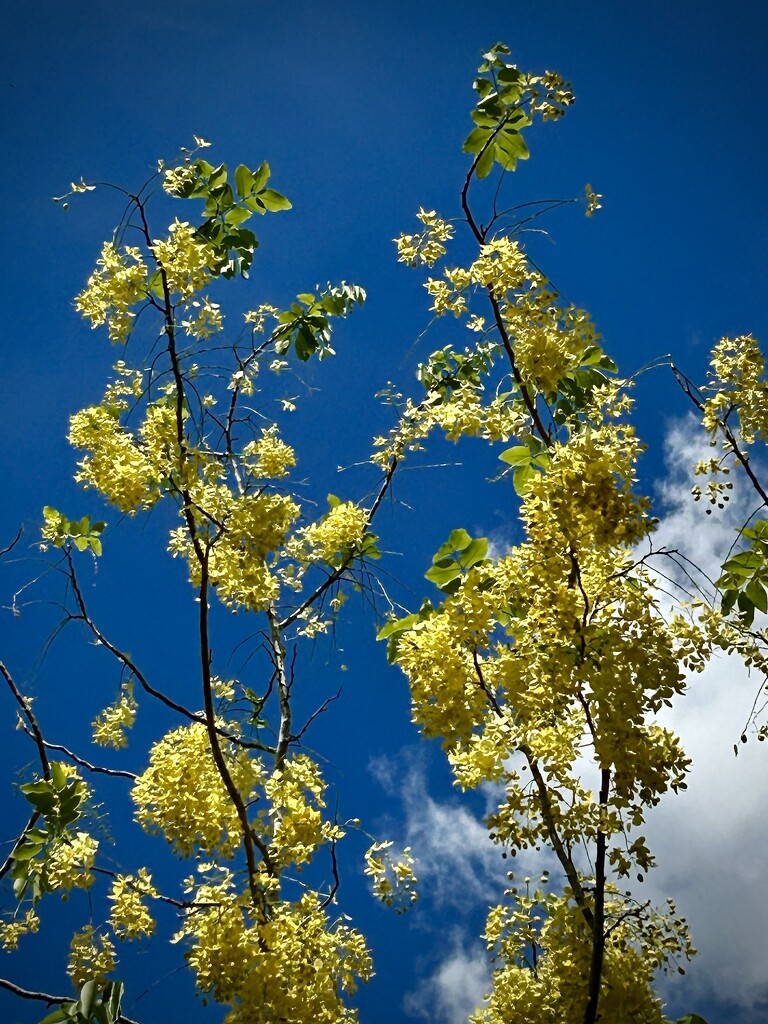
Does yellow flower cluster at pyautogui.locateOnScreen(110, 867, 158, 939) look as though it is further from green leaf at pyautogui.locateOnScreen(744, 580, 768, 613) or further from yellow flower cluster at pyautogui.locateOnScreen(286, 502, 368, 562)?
green leaf at pyautogui.locateOnScreen(744, 580, 768, 613)

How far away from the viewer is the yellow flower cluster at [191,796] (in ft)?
7.00

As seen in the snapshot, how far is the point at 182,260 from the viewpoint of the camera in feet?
6.72

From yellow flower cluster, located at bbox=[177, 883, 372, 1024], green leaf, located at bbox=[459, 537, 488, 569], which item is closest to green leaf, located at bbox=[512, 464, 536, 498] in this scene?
green leaf, located at bbox=[459, 537, 488, 569]

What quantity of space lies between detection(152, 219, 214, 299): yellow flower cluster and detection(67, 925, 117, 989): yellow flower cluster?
1.71 m

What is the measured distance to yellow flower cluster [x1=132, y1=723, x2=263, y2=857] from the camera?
2.13m

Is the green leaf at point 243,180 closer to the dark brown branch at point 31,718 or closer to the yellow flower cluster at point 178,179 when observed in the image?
the yellow flower cluster at point 178,179

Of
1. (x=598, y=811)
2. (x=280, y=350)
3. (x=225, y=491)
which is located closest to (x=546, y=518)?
(x=598, y=811)

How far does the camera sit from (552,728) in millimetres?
1722

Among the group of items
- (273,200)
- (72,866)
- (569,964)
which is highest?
(273,200)

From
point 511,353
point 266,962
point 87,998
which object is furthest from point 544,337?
point 87,998

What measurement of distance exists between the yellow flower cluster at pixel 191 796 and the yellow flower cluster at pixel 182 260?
1.22m

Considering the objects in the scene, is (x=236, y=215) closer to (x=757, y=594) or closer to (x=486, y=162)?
(x=486, y=162)

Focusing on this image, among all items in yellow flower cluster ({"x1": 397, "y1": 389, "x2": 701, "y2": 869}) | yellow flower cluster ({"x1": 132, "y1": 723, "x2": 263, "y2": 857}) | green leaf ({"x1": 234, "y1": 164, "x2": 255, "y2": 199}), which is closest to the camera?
yellow flower cluster ({"x1": 397, "y1": 389, "x2": 701, "y2": 869})

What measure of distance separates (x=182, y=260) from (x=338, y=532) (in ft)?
3.52
